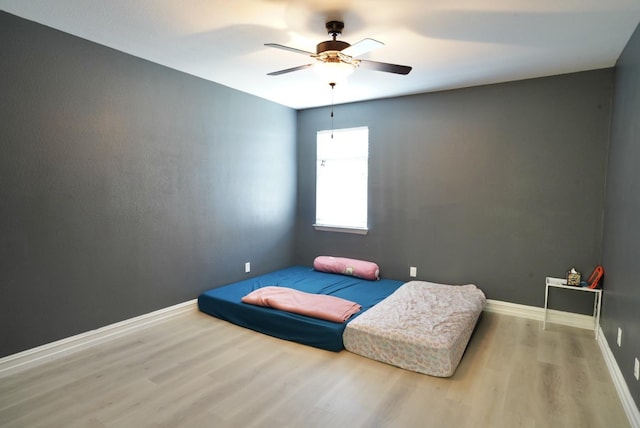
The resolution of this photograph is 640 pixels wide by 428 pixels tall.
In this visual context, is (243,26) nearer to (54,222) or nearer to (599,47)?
(54,222)

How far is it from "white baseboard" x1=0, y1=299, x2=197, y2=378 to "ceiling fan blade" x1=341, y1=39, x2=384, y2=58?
3.02 metres

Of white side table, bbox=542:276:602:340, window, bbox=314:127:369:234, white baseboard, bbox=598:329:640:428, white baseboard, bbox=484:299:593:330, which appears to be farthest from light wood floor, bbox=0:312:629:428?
window, bbox=314:127:369:234

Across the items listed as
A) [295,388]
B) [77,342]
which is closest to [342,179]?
[295,388]

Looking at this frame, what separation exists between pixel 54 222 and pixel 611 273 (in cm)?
456

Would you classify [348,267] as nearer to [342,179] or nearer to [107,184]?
[342,179]

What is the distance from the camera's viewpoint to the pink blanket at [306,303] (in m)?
3.17

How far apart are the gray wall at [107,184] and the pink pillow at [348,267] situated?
1.05 metres

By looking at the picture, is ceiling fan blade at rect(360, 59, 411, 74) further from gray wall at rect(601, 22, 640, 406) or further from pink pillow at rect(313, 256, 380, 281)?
pink pillow at rect(313, 256, 380, 281)

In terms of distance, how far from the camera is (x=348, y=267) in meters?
4.68

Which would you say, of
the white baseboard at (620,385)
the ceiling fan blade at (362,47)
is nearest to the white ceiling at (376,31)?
the ceiling fan blade at (362,47)

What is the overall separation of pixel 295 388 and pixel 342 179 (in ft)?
10.5

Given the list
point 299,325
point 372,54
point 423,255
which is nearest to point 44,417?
point 299,325

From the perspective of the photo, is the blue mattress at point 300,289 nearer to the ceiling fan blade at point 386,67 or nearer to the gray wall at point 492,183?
the gray wall at point 492,183

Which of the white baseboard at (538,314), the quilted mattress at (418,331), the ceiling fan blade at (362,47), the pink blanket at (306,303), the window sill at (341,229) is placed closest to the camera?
the ceiling fan blade at (362,47)
